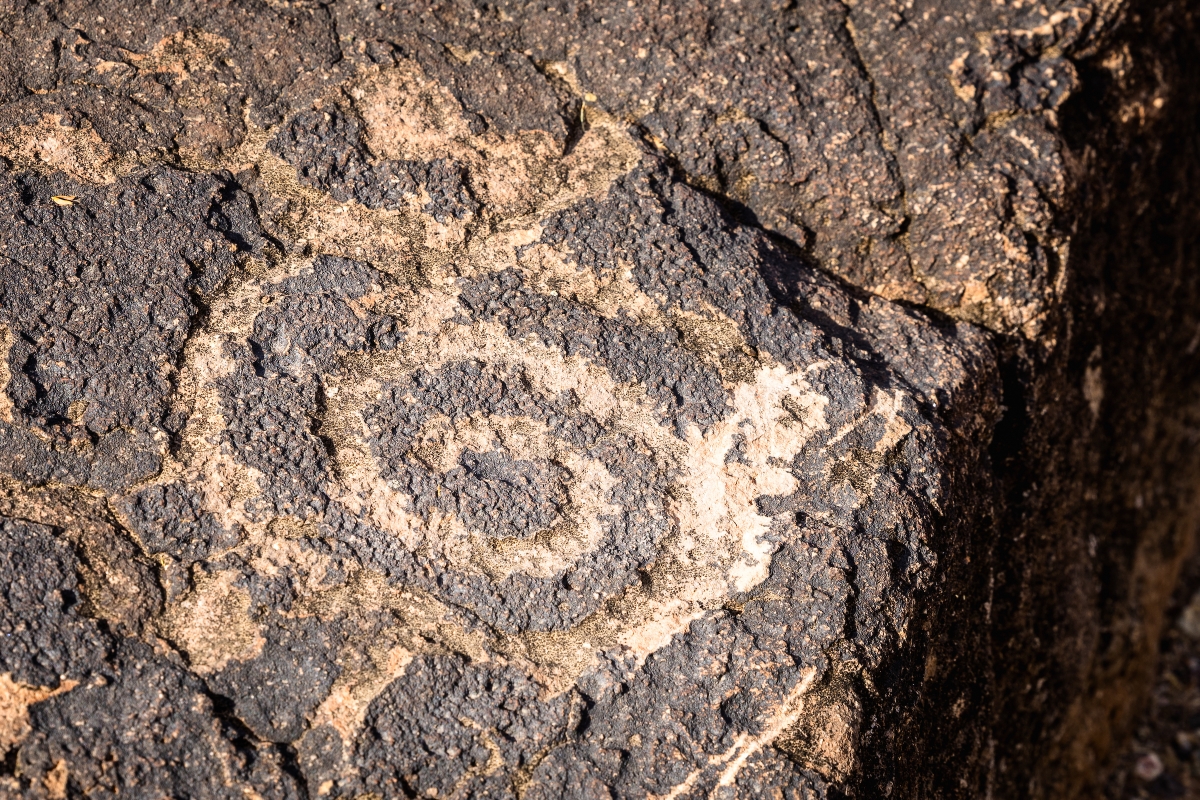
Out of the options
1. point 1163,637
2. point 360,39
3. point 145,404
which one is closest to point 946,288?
point 360,39

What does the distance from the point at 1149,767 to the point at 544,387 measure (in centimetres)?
189

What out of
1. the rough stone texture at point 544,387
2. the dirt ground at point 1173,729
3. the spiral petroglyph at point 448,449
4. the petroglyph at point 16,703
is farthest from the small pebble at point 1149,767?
the petroglyph at point 16,703

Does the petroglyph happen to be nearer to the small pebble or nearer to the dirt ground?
the dirt ground

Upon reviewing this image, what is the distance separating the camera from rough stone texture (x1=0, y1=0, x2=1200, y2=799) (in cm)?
97

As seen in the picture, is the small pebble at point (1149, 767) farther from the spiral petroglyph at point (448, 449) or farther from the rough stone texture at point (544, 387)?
the spiral petroglyph at point (448, 449)

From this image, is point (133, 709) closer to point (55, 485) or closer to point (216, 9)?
point (55, 485)

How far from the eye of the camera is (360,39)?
52.7 inches

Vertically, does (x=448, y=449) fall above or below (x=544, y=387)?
below

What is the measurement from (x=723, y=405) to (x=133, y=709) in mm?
679

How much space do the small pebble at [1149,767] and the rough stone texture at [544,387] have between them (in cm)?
88

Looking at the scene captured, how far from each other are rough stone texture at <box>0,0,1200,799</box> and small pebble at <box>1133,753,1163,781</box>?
0.88 meters

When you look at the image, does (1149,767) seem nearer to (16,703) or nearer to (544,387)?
(544,387)

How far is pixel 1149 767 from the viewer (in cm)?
220

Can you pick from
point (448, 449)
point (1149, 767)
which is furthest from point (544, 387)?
point (1149, 767)
